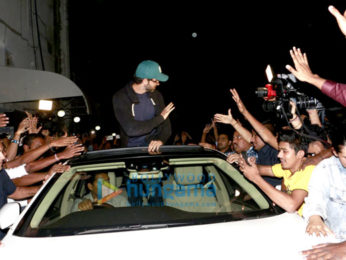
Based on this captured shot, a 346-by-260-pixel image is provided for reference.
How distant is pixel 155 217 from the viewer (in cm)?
235

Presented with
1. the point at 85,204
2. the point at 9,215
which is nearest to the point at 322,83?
the point at 85,204

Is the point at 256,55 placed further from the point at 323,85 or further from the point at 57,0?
the point at 323,85

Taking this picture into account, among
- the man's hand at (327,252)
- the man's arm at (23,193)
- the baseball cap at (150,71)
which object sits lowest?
the man's arm at (23,193)

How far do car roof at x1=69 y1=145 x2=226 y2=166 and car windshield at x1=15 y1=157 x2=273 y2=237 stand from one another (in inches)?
1.8

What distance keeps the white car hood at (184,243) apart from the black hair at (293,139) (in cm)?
100

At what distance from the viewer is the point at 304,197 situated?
2.73m

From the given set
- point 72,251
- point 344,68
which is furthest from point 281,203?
point 344,68

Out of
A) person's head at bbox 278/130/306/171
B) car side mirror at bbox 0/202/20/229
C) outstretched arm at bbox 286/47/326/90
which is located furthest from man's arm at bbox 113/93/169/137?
car side mirror at bbox 0/202/20/229

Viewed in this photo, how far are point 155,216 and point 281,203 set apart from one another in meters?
0.87

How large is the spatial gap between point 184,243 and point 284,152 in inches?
59.1

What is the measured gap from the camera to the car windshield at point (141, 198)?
229 cm

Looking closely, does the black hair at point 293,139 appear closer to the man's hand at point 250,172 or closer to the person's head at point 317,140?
the person's head at point 317,140

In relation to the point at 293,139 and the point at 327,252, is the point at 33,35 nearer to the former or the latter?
the point at 293,139

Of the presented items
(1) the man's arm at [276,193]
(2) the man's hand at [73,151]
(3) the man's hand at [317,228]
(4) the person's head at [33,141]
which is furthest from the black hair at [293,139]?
(4) the person's head at [33,141]
